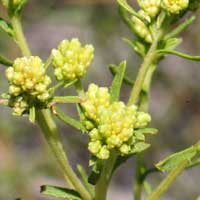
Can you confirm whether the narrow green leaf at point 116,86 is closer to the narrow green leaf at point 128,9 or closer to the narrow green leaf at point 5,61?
the narrow green leaf at point 128,9

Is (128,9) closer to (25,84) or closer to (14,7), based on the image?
(14,7)

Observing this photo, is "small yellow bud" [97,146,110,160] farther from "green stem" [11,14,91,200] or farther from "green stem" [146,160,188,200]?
"green stem" [146,160,188,200]

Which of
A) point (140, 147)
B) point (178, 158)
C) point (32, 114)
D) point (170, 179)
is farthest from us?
point (170, 179)

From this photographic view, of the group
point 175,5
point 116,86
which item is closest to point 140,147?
point 116,86

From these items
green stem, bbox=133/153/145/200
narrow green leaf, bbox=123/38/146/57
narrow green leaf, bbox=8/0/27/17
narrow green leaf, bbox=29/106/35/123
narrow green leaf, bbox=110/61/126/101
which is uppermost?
narrow green leaf, bbox=8/0/27/17

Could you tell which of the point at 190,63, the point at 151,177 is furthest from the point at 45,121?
the point at 190,63

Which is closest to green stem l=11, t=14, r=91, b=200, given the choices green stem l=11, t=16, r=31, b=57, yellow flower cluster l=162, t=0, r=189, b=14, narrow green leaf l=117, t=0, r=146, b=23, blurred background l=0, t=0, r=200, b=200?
green stem l=11, t=16, r=31, b=57

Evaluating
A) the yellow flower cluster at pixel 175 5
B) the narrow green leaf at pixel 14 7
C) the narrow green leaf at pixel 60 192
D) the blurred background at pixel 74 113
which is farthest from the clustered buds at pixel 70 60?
the blurred background at pixel 74 113

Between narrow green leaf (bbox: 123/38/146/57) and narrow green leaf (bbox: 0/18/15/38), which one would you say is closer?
narrow green leaf (bbox: 0/18/15/38)
